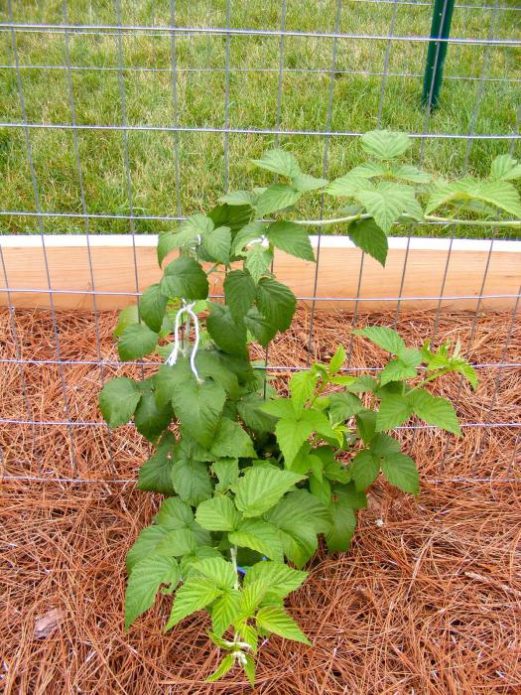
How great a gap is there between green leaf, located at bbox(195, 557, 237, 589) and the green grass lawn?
1.30 m

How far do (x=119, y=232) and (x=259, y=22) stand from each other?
5.57 feet

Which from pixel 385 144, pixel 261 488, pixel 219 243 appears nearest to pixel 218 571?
pixel 261 488

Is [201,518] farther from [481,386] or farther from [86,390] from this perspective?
[481,386]

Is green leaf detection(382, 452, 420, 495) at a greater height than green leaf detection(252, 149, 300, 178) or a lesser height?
lesser

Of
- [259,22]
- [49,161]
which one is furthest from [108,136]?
[259,22]

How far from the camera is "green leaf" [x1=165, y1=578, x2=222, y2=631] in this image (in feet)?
3.83

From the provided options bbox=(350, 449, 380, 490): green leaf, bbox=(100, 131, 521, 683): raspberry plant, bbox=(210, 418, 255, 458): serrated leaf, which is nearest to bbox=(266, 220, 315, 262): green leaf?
bbox=(100, 131, 521, 683): raspberry plant

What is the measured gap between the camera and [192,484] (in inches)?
55.8

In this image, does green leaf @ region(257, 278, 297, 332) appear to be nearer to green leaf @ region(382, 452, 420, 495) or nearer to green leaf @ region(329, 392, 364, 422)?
green leaf @ region(329, 392, 364, 422)

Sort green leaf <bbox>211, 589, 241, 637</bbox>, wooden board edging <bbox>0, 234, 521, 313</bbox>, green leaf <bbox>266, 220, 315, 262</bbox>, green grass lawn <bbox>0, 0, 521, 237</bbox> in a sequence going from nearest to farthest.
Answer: green leaf <bbox>211, 589, 241, 637</bbox> < green leaf <bbox>266, 220, 315, 262</bbox> < wooden board edging <bbox>0, 234, 521, 313</bbox> < green grass lawn <bbox>0, 0, 521, 237</bbox>

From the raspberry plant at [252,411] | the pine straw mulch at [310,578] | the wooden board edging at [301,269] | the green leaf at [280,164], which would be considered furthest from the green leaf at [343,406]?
the wooden board edging at [301,269]

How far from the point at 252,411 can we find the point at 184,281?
324 millimetres

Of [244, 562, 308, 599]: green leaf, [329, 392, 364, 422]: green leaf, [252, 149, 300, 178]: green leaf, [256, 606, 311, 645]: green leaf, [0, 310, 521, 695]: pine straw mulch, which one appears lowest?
[0, 310, 521, 695]: pine straw mulch

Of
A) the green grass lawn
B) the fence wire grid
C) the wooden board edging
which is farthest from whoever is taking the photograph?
the green grass lawn
